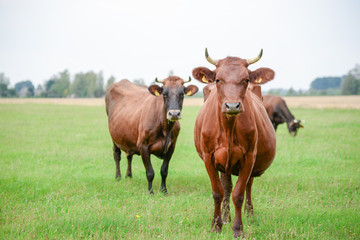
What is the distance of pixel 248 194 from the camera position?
232 inches

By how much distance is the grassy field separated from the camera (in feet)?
16.2

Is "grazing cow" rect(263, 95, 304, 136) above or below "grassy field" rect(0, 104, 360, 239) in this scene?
above

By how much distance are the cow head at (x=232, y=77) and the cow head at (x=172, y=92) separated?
1906mm

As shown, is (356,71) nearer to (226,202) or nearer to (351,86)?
(351,86)

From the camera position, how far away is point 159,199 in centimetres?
670

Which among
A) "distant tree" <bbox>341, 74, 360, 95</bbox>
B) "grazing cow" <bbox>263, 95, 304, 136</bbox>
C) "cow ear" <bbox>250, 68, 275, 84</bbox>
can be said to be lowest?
"grazing cow" <bbox>263, 95, 304, 136</bbox>

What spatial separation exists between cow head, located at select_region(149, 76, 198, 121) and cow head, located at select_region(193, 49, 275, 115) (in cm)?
191

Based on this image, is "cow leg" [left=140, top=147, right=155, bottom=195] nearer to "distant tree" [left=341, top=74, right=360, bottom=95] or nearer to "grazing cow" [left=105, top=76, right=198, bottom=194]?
"grazing cow" [left=105, top=76, right=198, bottom=194]

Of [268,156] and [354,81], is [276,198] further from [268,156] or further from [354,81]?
[354,81]

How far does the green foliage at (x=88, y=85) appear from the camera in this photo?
12719cm

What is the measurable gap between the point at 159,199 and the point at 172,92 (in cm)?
227

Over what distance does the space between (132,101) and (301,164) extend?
5412 mm

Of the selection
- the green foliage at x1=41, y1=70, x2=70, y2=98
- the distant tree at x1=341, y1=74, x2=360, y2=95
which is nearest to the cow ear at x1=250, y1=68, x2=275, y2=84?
the distant tree at x1=341, y1=74, x2=360, y2=95

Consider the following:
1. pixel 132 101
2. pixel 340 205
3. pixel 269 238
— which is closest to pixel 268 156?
pixel 269 238
